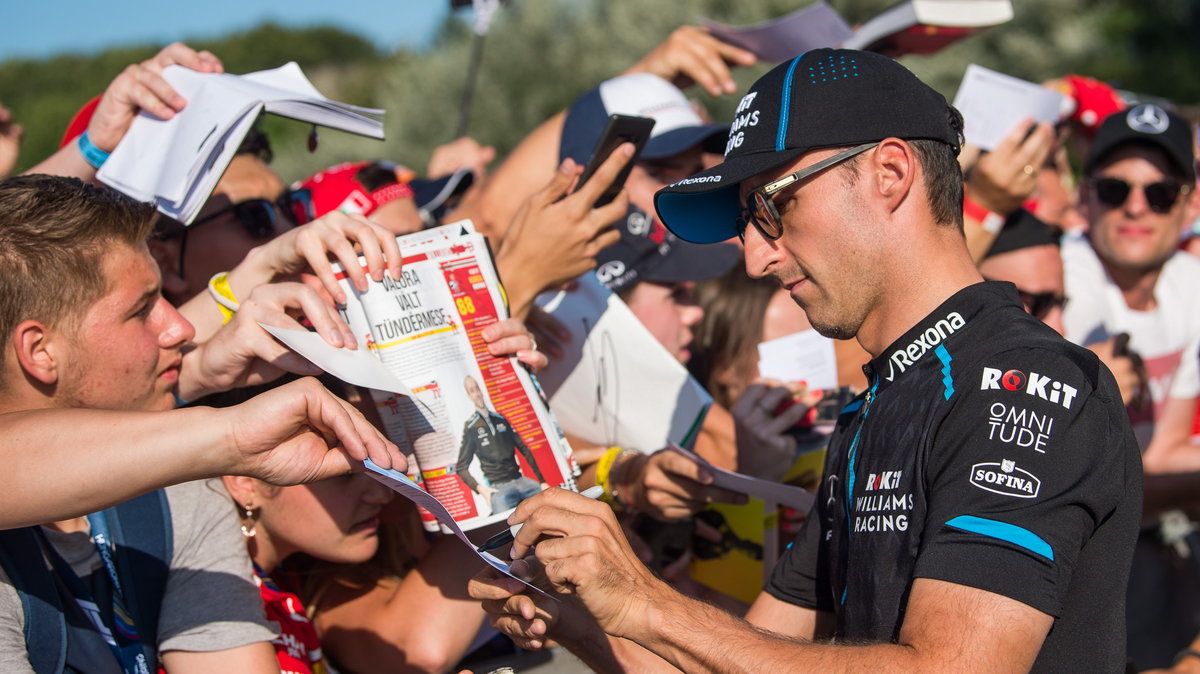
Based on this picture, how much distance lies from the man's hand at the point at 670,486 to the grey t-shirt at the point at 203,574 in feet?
3.87

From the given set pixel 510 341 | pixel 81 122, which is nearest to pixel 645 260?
pixel 510 341

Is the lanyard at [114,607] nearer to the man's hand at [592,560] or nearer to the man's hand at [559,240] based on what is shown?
the man's hand at [592,560]

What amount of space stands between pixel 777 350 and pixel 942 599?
69.5 inches

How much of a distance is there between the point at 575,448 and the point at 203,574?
139cm

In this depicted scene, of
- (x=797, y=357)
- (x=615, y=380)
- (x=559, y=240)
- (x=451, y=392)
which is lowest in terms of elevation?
(x=615, y=380)

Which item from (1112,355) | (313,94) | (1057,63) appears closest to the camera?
(313,94)

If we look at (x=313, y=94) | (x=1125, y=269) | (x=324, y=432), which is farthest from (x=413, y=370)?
(x=1125, y=269)

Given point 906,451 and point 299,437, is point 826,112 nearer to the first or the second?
point 906,451

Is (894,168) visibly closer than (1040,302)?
Yes

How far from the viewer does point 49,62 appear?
2852 centimetres

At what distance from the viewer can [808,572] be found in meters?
2.61

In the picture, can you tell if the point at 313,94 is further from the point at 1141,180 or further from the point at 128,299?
the point at 1141,180

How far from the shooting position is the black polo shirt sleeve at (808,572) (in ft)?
8.50

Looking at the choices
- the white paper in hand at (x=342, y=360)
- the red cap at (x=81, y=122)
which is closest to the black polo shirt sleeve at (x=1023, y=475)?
the white paper in hand at (x=342, y=360)
